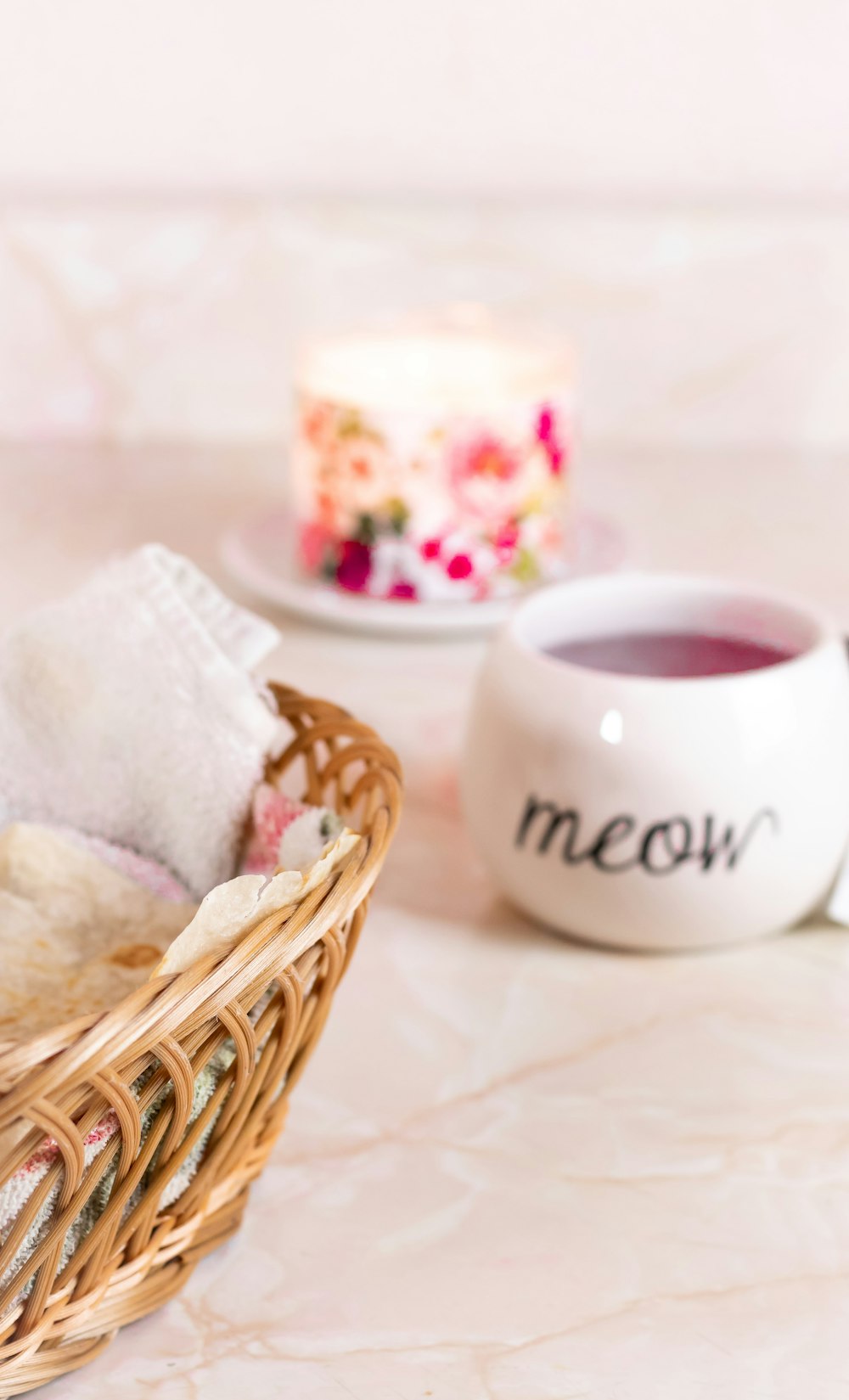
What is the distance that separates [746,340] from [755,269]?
5 centimetres

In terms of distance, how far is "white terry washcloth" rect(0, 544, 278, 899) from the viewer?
1.41ft

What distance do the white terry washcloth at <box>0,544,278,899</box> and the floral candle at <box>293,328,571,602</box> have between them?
10.1 inches

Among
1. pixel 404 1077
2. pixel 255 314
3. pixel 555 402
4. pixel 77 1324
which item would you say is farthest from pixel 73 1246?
pixel 255 314

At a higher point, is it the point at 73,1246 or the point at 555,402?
the point at 555,402

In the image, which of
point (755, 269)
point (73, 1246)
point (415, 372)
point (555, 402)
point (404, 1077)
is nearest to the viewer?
point (73, 1246)

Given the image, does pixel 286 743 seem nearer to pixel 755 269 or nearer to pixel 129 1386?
pixel 129 1386

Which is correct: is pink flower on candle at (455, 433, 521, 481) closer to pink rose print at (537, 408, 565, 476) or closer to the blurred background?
pink rose print at (537, 408, 565, 476)

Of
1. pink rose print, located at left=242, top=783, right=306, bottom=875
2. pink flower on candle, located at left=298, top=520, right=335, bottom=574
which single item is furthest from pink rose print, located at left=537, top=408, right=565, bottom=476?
pink rose print, located at left=242, top=783, right=306, bottom=875

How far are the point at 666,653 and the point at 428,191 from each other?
588 mm

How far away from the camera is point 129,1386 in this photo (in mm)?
322

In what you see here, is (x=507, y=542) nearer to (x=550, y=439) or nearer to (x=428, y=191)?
(x=550, y=439)

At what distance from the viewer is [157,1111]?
310 millimetres

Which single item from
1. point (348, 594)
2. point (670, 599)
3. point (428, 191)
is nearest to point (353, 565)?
Answer: point (348, 594)

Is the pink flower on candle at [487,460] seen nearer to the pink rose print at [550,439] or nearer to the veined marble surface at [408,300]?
the pink rose print at [550,439]
